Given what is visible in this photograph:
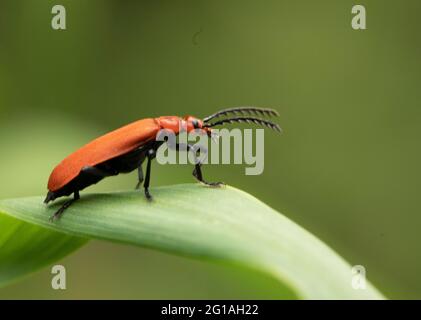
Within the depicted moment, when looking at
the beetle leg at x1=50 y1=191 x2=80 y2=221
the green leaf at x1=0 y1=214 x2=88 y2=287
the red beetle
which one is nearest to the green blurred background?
the red beetle

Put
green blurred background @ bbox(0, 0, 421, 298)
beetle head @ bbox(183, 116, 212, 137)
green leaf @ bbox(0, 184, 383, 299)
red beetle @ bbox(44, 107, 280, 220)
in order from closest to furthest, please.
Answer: green leaf @ bbox(0, 184, 383, 299) < red beetle @ bbox(44, 107, 280, 220) < beetle head @ bbox(183, 116, 212, 137) < green blurred background @ bbox(0, 0, 421, 298)

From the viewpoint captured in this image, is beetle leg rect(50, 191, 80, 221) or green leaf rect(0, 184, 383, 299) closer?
green leaf rect(0, 184, 383, 299)

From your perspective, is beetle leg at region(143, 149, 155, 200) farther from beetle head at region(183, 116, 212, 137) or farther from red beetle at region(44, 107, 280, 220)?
beetle head at region(183, 116, 212, 137)

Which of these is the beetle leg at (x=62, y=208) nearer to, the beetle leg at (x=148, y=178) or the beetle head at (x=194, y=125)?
the beetle leg at (x=148, y=178)

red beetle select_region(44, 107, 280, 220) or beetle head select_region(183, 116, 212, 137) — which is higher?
beetle head select_region(183, 116, 212, 137)

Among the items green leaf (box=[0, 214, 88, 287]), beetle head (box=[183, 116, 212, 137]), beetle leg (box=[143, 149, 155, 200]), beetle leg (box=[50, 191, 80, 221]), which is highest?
beetle head (box=[183, 116, 212, 137])

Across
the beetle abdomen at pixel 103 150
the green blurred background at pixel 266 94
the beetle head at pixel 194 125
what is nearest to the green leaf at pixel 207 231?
the beetle abdomen at pixel 103 150

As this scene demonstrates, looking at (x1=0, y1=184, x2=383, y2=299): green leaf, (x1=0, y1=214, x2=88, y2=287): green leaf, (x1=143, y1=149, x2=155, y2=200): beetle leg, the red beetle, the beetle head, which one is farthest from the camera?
the beetle head

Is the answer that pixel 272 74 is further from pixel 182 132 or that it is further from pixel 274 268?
pixel 274 268
